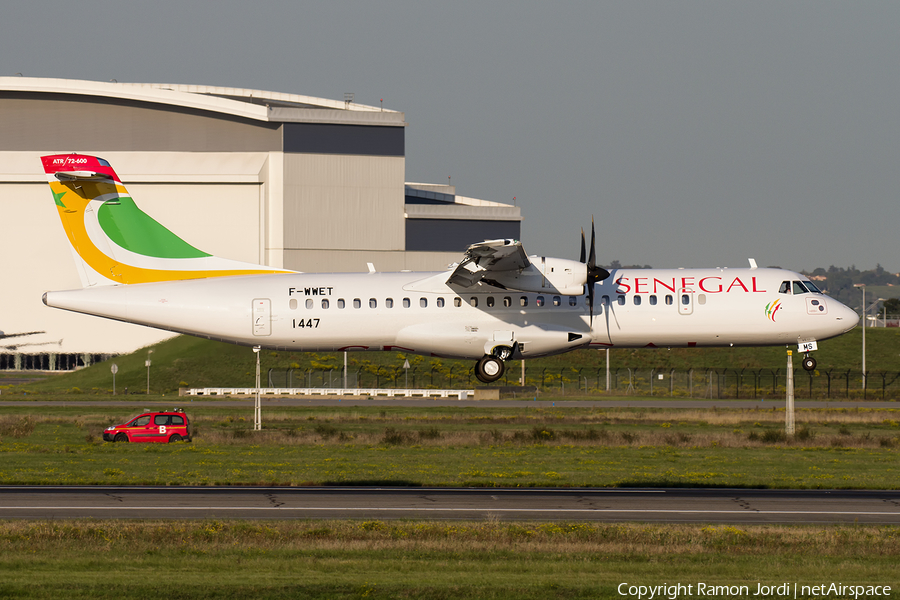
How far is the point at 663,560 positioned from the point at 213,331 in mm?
19136

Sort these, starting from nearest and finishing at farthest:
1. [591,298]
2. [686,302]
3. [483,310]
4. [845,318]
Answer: [591,298]
[483,310]
[686,302]
[845,318]

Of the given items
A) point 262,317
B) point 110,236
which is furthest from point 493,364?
point 110,236

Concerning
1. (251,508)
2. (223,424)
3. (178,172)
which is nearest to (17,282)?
(178,172)

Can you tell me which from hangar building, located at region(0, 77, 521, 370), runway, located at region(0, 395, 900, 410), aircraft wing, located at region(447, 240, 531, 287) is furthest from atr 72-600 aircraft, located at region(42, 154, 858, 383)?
hangar building, located at region(0, 77, 521, 370)

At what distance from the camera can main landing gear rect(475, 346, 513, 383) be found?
34.6 metres

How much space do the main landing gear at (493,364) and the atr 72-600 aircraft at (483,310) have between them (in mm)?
46

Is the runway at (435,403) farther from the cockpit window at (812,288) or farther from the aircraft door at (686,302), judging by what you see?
the aircraft door at (686,302)

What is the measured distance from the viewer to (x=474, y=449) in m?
45.2

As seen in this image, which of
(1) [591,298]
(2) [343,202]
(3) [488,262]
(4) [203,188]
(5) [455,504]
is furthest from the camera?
(2) [343,202]

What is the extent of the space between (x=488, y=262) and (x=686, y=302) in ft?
25.9

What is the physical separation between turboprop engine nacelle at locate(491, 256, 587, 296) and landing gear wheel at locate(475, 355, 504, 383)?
2916 mm

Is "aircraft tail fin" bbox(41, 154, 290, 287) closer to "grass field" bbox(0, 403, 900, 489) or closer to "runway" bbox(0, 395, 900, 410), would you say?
"grass field" bbox(0, 403, 900, 489)

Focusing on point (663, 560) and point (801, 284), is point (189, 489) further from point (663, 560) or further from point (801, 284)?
point (801, 284)

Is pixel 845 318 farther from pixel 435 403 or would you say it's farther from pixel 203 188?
pixel 203 188
